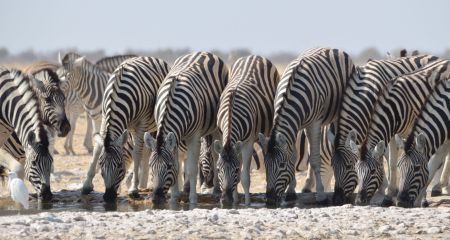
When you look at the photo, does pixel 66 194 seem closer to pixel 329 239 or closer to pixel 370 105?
pixel 370 105

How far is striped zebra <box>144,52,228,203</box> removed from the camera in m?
12.7

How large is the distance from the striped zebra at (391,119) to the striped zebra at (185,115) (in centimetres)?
208

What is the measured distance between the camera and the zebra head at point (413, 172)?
1225 centimetres

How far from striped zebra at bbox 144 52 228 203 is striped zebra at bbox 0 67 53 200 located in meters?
1.26

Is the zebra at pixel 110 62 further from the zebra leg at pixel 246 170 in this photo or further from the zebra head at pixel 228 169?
the zebra head at pixel 228 169

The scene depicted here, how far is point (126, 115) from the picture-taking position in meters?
13.6

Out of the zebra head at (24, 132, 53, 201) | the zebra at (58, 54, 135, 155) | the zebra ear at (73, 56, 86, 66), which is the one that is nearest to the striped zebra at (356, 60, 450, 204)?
the zebra head at (24, 132, 53, 201)

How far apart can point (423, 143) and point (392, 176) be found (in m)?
1.17

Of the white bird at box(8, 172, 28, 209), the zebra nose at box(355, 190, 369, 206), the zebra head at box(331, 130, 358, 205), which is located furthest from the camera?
the zebra head at box(331, 130, 358, 205)

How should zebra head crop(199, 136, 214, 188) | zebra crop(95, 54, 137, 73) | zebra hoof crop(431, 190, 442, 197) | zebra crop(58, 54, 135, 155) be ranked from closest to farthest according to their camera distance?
zebra hoof crop(431, 190, 442, 197) < zebra head crop(199, 136, 214, 188) < zebra crop(58, 54, 135, 155) < zebra crop(95, 54, 137, 73)

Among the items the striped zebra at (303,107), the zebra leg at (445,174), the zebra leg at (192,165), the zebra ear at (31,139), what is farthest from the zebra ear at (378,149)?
the zebra ear at (31,139)

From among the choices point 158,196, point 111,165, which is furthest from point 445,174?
point 111,165

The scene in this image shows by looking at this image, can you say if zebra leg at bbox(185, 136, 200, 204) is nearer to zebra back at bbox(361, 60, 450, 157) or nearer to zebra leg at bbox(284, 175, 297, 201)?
zebra leg at bbox(284, 175, 297, 201)

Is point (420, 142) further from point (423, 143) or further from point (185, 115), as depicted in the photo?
point (185, 115)
